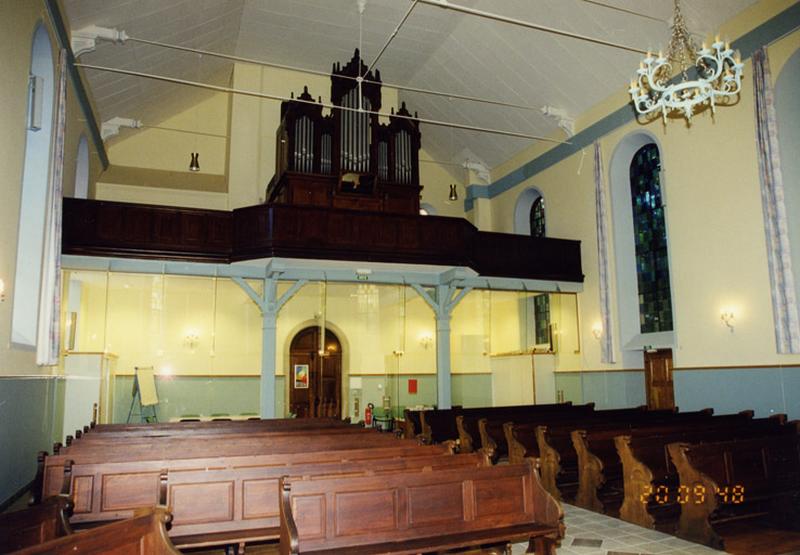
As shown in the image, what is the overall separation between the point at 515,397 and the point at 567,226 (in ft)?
13.3

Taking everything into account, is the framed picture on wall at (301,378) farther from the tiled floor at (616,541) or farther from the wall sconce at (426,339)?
the tiled floor at (616,541)

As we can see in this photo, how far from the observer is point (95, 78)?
1126 centimetres

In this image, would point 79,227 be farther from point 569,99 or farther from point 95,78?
point 569,99

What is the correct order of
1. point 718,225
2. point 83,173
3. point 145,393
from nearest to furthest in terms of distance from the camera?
1. point 718,225
2. point 145,393
3. point 83,173

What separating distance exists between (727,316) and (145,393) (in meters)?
9.85

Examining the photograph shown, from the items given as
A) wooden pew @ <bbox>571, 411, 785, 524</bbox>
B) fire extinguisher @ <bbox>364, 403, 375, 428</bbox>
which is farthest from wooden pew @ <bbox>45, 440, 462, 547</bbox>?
fire extinguisher @ <bbox>364, 403, 375, 428</bbox>

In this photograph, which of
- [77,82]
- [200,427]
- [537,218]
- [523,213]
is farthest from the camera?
[523,213]

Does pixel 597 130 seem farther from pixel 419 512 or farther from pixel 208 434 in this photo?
pixel 419 512

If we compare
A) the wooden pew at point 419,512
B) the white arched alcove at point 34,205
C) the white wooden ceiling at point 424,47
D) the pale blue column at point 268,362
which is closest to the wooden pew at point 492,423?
the pale blue column at point 268,362

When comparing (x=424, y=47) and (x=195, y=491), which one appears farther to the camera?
(x=424, y=47)

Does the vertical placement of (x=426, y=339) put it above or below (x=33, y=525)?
above

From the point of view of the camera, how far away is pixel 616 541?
5.79 m

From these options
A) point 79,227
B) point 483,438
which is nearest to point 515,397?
point 483,438

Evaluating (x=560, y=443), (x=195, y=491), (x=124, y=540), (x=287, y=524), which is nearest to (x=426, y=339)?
(x=560, y=443)
